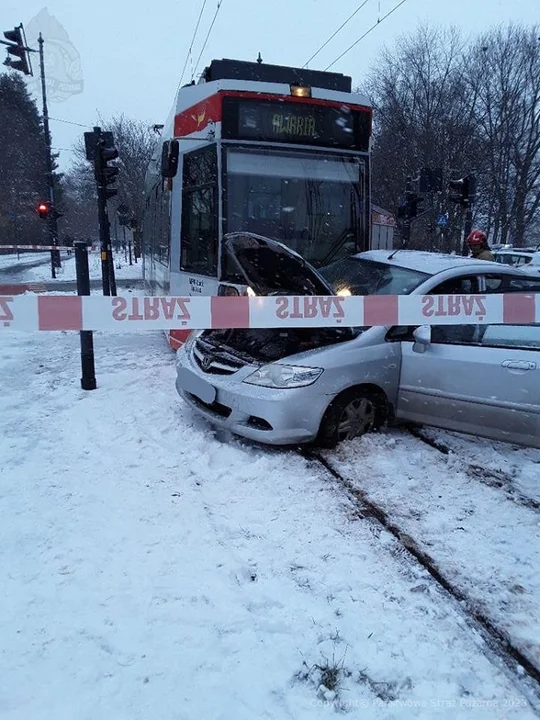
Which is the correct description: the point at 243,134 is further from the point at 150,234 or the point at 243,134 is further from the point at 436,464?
the point at 150,234

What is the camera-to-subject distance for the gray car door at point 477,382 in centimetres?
440

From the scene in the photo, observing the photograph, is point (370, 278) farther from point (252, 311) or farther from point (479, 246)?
point (479, 246)

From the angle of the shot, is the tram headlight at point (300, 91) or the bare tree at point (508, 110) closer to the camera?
the tram headlight at point (300, 91)

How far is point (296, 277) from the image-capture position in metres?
5.21

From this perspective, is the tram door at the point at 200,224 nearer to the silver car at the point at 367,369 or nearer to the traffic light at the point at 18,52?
the silver car at the point at 367,369

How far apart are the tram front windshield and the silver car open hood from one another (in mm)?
1499

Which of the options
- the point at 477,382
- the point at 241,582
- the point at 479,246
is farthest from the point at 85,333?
the point at 479,246

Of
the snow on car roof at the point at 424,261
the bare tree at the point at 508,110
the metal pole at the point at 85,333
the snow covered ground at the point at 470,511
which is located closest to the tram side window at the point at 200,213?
the metal pole at the point at 85,333

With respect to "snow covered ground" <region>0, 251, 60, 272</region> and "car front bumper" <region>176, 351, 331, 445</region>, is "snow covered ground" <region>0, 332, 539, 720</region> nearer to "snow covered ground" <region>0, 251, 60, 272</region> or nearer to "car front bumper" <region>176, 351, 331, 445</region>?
"car front bumper" <region>176, 351, 331, 445</region>

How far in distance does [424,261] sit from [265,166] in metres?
2.58

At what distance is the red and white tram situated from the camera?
6.79 metres

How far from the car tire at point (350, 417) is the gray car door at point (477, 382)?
23 centimetres

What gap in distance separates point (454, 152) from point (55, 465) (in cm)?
3317

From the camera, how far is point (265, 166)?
6.93m
